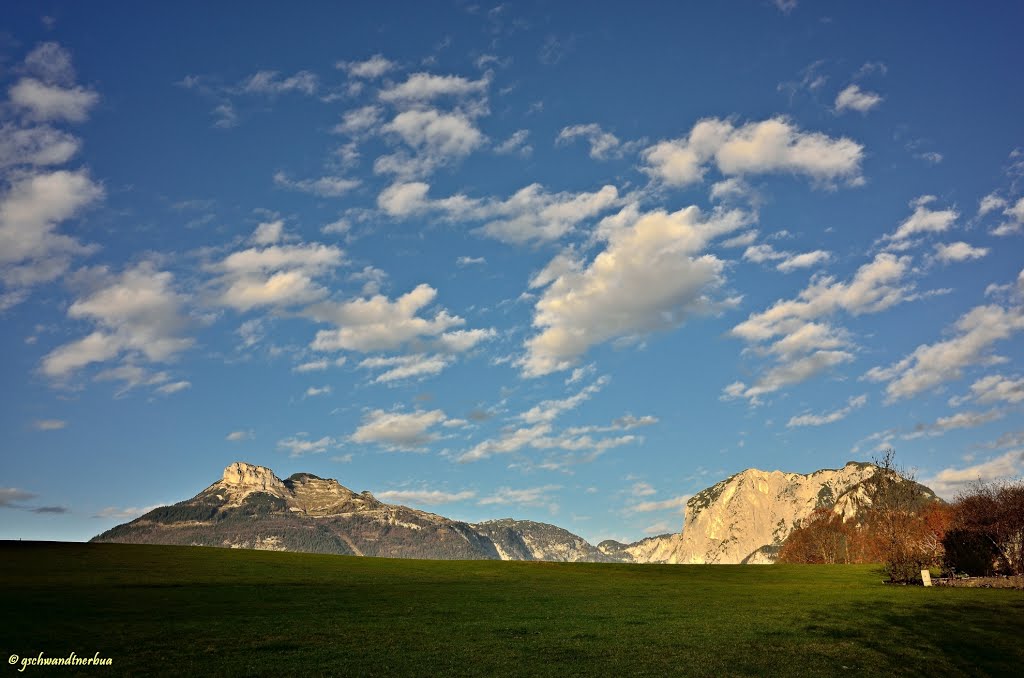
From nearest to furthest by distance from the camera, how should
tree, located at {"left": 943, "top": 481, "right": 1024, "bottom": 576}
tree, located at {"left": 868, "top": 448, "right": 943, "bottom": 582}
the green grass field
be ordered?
the green grass field → tree, located at {"left": 943, "top": 481, "right": 1024, "bottom": 576} → tree, located at {"left": 868, "top": 448, "right": 943, "bottom": 582}

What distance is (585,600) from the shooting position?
62.0 m

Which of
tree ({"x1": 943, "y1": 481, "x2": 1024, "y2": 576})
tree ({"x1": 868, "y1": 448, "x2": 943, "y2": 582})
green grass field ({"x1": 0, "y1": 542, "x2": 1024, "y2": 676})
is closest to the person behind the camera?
green grass field ({"x1": 0, "y1": 542, "x2": 1024, "y2": 676})

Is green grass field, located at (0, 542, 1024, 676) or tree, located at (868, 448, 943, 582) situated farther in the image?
tree, located at (868, 448, 943, 582)

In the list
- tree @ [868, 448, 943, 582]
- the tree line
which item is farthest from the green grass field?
tree @ [868, 448, 943, 582]

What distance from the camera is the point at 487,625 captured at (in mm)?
44219

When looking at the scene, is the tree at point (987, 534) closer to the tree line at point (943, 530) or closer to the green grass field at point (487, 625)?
the tree line at point (943, 530)

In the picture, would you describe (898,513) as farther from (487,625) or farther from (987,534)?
(487,625)

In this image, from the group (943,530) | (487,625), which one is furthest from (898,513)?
(487,625)

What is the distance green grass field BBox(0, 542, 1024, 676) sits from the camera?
3161 centimetres

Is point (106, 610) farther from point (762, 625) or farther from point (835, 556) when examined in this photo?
point (835, 556)

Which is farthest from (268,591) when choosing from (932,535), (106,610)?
(932,535)

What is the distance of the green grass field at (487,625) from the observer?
31.6m

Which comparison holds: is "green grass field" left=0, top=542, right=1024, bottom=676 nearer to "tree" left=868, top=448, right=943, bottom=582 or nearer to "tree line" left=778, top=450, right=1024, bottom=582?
"tree line" left=778, top=450, right=1024, bottom=582

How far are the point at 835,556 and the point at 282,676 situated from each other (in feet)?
606
